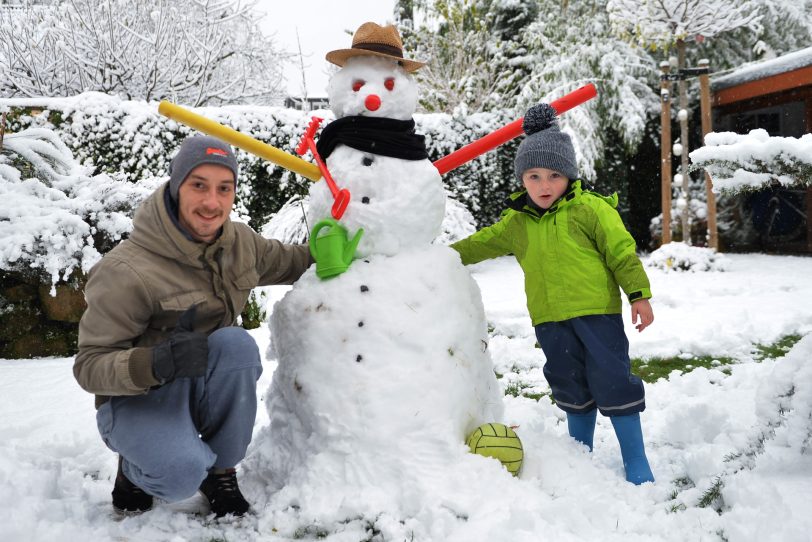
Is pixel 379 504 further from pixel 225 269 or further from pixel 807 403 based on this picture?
pixel 807 403

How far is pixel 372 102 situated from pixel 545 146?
68 cm

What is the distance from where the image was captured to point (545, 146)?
2258 millimetres

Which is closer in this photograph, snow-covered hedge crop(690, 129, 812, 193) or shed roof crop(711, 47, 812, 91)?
snow-covered hedge crop(690, 129, 812, 193)

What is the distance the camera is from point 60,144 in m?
4.35

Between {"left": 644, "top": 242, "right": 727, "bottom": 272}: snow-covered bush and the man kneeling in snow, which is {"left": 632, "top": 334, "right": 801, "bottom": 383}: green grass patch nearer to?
the man kneeling in snow

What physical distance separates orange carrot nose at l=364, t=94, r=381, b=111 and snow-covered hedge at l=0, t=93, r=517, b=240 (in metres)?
3.26

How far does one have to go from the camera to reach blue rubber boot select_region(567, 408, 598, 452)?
2.38 metres

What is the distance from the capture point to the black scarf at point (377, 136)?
2.16 meters

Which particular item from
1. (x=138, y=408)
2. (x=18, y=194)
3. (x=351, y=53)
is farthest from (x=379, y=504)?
(x=18, y=194)

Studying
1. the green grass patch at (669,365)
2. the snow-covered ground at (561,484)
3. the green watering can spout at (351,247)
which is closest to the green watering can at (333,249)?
the green watering can spout at (351,247)

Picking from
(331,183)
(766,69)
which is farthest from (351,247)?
(766,69)

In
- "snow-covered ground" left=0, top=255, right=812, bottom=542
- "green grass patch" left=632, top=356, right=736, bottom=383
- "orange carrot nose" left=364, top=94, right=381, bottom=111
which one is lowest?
"green grass patch" left=632, top=356, right=736, bottom=383

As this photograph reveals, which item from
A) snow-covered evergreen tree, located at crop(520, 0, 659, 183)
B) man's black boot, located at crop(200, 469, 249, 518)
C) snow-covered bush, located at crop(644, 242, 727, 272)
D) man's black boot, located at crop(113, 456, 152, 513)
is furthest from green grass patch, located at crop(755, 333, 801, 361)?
snow-covered evergreen tree, located at crop(520, 0, 659, 183)

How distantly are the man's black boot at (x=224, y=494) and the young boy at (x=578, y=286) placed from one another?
1.25 metres
